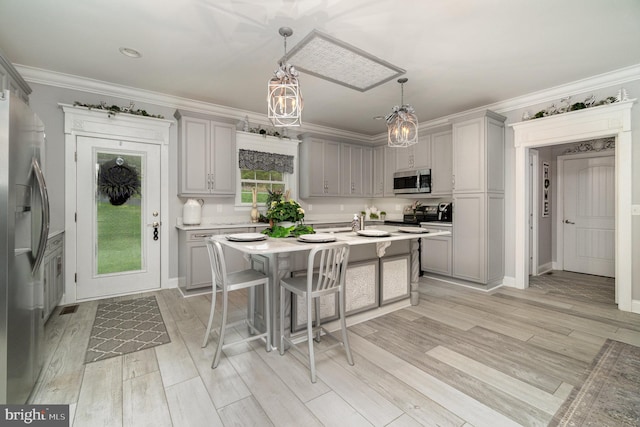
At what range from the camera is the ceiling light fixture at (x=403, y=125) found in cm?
290

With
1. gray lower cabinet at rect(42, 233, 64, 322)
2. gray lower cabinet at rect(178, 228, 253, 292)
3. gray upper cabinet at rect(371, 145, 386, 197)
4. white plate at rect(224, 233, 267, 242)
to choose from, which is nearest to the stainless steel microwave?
gray upper cabinet at rect(371, 145, 386, 197)

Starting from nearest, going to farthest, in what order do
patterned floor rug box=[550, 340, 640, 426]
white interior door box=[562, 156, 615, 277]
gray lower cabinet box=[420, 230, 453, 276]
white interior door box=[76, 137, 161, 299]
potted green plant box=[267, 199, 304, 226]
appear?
patterned floor rug box=[550, 340, 640, 426] < potted green plant box=[267, 199, 304, 226] < white interior door box=[76, 137, 161, 299] < gray lower cabinet box=[420, 230, 453, 276] < white interior door box=[562, 156, 615, 277]

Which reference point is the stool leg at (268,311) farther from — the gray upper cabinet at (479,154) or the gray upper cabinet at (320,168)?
the gray upper cabinet at (479,154)

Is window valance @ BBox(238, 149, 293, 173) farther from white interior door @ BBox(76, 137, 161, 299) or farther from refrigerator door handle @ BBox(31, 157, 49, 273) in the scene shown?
refrigerator door handle @ BBox(31, 157, 49, 273)

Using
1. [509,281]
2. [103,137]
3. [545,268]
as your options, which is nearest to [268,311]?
[103,137]

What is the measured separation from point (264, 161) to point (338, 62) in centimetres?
251

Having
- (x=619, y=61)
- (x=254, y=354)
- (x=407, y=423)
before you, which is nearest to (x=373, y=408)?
(x=407, y=423)

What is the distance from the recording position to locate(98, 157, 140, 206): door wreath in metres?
3.70

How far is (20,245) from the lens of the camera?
1.58 metres

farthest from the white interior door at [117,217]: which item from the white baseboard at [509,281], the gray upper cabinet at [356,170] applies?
the white baseboard at [509,281]

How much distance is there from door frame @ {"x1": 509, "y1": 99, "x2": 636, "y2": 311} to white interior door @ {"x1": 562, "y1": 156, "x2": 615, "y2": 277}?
177cm

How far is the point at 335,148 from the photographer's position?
5.56m

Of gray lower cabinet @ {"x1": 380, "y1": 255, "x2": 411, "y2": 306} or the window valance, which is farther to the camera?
the window valance

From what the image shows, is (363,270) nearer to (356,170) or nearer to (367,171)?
(356,170)
